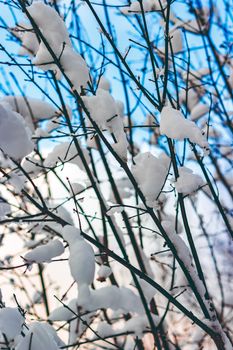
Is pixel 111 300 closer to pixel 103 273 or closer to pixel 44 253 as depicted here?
pixel 103 273

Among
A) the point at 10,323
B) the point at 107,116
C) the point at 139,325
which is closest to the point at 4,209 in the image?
the point at 10,323

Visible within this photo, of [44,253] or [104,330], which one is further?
[104,330]

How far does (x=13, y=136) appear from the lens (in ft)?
5.61

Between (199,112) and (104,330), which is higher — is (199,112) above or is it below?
above

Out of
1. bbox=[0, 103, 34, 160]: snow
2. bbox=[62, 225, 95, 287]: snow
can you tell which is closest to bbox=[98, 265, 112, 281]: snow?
bbox=[62, 225, 95, 287]: snow

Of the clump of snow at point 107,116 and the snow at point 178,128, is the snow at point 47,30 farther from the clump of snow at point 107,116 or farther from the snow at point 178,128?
the snow at point 178,128

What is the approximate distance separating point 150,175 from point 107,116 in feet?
1.12

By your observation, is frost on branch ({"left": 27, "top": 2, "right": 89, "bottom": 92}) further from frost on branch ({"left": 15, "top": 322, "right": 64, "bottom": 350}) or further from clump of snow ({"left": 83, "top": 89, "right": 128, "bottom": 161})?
frost on branch ({"left": 15, "top": 322, "right": 64, "bottom": 350})

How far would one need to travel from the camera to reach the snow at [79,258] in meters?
1.91

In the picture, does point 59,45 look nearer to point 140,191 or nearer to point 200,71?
point 140,191

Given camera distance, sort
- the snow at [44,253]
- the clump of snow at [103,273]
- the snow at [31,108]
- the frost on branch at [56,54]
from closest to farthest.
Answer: the frost on branch at [56,54], the snow at [44,253], the clump of snow at [103,273], the snow at [31,108]

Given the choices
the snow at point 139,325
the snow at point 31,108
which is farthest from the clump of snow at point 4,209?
the snow at point 139,325

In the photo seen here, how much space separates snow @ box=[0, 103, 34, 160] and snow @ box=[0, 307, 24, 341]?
63 centimetres

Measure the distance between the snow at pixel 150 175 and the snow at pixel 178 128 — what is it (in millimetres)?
252
